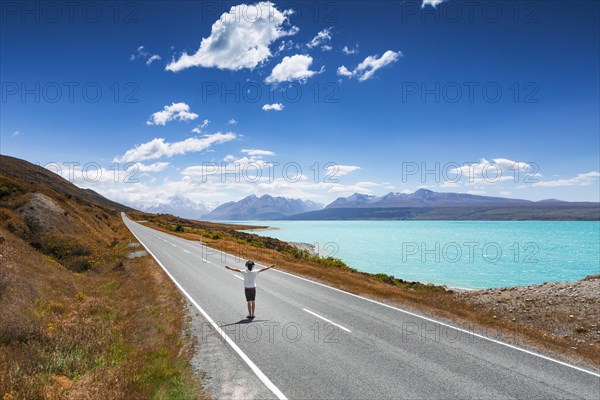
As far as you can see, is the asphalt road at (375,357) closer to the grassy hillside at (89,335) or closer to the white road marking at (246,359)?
the white road marking at (246,359)

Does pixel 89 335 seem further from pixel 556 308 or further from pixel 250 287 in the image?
pixel 556 308

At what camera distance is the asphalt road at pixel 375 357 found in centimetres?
789

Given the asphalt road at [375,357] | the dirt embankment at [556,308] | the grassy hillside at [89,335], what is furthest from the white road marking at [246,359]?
the dirt embankment at [556,308]

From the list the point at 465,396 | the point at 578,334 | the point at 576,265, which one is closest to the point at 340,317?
the point at 465,396

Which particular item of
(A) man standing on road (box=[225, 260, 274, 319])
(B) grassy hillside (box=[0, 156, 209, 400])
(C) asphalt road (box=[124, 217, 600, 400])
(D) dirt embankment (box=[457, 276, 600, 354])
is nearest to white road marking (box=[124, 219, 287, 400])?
(C) asphalt road (box=[124, 217, 600, 400])

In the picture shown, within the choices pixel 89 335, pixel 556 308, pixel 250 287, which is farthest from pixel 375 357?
pixel 556 308

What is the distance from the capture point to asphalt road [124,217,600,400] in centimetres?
789

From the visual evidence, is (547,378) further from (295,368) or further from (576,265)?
(576,265)

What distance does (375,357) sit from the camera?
9680mm

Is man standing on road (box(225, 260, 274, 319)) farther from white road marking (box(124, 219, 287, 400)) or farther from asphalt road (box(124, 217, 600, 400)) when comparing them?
white road marking (box(124, 219, 287, 400))

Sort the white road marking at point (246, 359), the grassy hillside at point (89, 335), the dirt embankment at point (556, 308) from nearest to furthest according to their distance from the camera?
1. the white road marking at point (246, 359)
2. the grassy hillside at point (89, 335)
3. the dirt embankment at point (556, 308)

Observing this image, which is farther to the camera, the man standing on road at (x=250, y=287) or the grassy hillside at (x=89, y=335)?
the man standing on road at (x=250, y=287)

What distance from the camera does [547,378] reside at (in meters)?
8.62

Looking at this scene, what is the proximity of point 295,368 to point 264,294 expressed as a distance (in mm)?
9314
